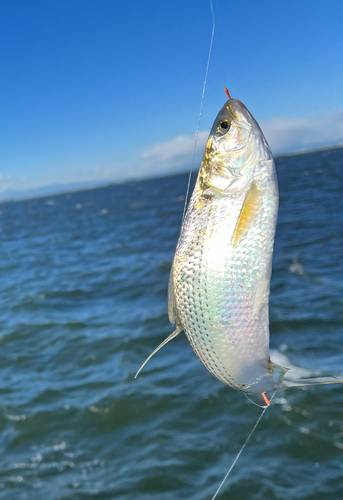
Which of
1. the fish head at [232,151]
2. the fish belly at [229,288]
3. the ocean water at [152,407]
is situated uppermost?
the fish head at [232,151]

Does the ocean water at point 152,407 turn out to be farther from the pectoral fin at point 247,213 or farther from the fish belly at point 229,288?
the pectoral fin at point 247,213

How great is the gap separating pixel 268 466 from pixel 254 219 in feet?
13.3

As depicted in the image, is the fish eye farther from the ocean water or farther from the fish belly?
the ocean water

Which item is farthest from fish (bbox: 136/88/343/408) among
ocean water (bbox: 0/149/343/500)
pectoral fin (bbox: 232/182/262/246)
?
ocean water (bbox: 0/149/343/500)

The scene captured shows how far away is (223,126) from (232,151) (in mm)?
190

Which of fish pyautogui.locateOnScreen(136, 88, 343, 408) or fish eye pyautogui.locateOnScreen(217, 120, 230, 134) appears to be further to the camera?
fish eye pyautogui.locateOnScreen(217, 120, 230, 134)

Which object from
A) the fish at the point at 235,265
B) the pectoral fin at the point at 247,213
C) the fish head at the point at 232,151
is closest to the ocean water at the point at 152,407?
the fish at the point at 235,265

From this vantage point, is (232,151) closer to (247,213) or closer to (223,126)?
(223,126)

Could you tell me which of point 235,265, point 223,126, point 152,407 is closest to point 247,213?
point 235,265

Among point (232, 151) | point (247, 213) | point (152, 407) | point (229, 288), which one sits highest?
point (232, 151)

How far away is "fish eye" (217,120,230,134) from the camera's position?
243cm

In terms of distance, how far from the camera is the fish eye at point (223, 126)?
2.43 meters

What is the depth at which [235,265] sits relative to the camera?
2242 mm

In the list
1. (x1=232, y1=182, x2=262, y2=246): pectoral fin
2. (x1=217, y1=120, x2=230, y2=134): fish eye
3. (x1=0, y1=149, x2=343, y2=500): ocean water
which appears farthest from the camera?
(x1=0, y1=149, x2=343, y2=500): ocean water
